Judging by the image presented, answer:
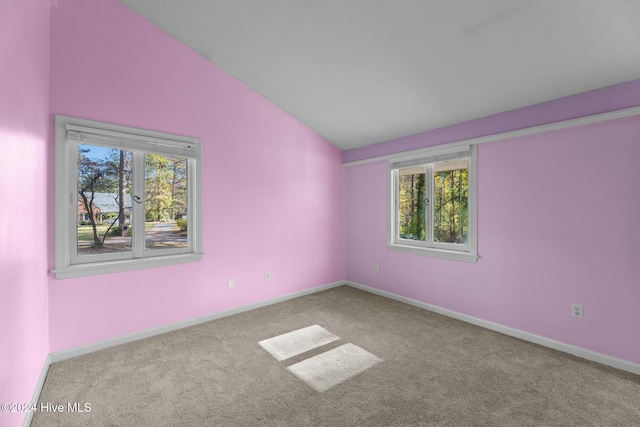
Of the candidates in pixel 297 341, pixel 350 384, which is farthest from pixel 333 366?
pixel 297 341

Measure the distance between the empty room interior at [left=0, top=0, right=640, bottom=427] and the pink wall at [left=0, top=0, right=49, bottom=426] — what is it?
0.02 metres

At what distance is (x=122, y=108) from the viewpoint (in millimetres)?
2816

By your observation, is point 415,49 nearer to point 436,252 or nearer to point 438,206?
point 438,206

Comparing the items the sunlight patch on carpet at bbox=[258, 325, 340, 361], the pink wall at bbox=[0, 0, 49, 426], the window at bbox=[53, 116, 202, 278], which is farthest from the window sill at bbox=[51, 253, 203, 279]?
the sunlight patch on carpet at bbox=[258, 325, 340, 361]

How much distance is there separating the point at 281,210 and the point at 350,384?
96.4 inches

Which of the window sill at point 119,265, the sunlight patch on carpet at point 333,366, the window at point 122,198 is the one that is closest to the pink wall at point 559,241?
the sunlight patch on carpet at point 333,366

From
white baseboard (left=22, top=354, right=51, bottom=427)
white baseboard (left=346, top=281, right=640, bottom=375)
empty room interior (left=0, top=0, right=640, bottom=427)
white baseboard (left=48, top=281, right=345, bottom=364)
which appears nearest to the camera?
white baseboard (left=22, top=354, right=51, bottom=427)

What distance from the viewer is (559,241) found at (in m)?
2.70

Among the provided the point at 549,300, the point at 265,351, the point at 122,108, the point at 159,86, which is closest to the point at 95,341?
the point at 265,351

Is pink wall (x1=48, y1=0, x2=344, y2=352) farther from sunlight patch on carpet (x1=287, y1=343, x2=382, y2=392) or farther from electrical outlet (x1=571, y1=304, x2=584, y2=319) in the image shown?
electrical outlet (x1=571, y1=304, x2=584, y2=319)

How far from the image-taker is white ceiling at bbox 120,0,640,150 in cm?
203

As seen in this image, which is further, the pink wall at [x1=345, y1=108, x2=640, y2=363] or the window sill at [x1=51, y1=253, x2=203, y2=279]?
the window sill at [x1=51, y1=253, x2=203, y2=279]

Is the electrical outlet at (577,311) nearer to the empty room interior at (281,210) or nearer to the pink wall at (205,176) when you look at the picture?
the empty room interior at (281,210)

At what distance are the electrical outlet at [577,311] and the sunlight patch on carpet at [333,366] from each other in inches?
69.4
